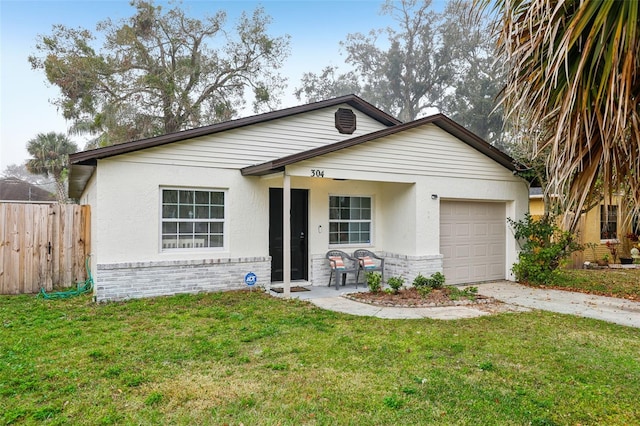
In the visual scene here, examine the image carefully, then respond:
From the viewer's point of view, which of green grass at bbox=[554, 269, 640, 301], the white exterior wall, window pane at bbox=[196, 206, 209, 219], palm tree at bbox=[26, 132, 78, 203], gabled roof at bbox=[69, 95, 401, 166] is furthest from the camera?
palm tree at bbox=[26, 132, 78, 203]

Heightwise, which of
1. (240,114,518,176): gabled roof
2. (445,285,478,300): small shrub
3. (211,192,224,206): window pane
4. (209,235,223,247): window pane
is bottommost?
(445,285,478,300): small shrub

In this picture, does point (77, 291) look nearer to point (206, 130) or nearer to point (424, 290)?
Answer: point (206, 130)

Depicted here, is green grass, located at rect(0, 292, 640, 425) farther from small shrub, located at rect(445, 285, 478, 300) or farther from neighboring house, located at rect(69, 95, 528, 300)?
neighboring house, located at rect(69, 95, 528, 300)

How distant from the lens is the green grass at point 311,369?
340 centimetres

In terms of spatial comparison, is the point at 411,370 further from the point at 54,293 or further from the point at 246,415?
the point at 54,293

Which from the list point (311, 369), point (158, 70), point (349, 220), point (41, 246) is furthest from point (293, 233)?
point (158, 70)

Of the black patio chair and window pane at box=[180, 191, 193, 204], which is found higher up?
window pane at box=[180, 191, 193, 204]

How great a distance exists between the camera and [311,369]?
171 inches

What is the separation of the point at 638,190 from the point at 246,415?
136 inches

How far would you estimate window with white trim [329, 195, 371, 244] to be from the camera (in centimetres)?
1014

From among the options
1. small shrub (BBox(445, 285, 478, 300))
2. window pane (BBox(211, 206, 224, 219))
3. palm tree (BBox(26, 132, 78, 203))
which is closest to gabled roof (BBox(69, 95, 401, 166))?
window pane (BBox(211, 206, 224, 219))

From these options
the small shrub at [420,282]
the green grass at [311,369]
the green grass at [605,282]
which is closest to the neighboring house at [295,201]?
the small shrub at [420,282]

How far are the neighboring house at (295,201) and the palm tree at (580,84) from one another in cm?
523

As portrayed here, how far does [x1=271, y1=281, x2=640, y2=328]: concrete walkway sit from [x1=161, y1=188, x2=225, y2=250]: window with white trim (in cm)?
203
